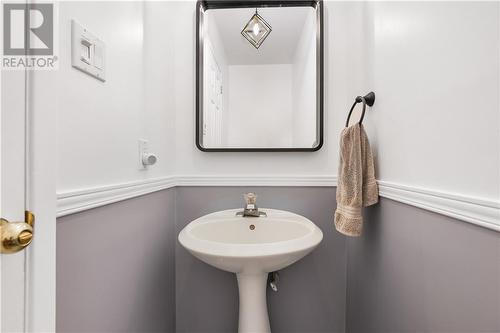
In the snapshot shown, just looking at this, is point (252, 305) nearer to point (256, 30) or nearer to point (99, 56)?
point (99, 56)

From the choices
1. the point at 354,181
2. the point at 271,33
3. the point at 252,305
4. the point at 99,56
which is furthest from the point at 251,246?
the point at 271,33

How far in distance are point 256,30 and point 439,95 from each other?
3.11ft

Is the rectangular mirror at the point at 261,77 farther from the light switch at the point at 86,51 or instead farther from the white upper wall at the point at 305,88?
the light switch at the point at 86,51

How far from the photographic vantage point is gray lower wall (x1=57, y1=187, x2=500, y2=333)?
1.93 ft

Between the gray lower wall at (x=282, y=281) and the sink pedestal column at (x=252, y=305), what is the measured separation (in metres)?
0.31

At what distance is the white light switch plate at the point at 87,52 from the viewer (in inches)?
24.5

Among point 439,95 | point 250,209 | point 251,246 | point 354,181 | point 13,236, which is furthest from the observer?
point 250,209

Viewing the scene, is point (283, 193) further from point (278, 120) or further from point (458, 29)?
point (458, 29)

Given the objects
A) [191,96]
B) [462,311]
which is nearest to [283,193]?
[191,96]

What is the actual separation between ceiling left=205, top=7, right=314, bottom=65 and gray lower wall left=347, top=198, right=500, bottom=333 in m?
0.89

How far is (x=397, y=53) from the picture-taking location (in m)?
0.86

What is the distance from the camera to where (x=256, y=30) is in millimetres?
1290

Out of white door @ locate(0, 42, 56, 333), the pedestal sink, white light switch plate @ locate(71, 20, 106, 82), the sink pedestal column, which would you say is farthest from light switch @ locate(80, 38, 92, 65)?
the sink pedestal column

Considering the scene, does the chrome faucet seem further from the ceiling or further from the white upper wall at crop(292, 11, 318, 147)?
the ceiling
